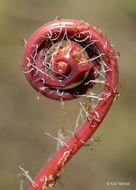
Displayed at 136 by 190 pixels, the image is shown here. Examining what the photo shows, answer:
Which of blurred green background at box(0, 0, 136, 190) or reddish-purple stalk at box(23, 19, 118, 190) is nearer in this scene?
reddish-purple stalk at box(23, 19, 118, 190)

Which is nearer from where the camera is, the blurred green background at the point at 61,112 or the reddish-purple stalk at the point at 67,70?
the reddish-purple stalk at the point at 67,70

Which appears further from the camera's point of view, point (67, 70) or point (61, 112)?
point (61, 112)

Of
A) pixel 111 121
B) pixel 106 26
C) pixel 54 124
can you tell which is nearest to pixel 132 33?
pixel 106 26

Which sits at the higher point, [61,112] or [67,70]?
[67,70]
